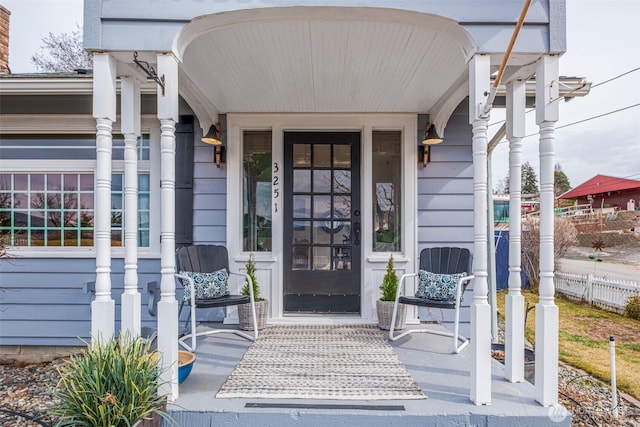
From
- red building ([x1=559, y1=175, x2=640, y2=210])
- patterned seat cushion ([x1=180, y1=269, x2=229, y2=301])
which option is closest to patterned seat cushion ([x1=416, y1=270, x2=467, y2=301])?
patterned seat cushion ([x1=180, y1=269, x2=229, y2=301])

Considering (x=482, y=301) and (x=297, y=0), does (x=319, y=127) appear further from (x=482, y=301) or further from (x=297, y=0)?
(x=482, y=301)

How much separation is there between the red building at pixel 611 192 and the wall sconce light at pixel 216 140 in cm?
1161

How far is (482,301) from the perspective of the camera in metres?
2.02

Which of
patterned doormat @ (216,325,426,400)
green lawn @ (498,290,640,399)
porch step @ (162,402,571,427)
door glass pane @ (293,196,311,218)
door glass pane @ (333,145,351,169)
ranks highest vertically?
door glass pane @ (333,145,351,169)

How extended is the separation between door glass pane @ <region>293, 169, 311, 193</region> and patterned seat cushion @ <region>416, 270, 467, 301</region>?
143cm

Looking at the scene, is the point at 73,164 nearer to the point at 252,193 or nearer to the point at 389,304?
the point at 252,193

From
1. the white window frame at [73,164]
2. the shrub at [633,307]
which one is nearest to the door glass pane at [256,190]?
the white window frame at [73,164]

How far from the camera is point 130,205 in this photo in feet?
7.66

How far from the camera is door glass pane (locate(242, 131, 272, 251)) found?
386 cm

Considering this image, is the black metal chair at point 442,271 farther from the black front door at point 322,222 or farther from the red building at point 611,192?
the red building at point 611,192

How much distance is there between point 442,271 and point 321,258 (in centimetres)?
117

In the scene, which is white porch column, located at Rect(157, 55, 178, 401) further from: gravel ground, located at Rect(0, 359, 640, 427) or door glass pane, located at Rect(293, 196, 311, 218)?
door glass pane, located at Rect(293, 196, 311, 218)

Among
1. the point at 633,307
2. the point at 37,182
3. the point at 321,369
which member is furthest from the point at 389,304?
the point at 633,307

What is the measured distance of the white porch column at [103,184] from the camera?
208cm
